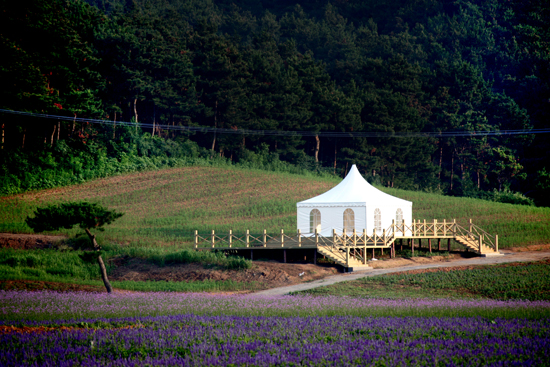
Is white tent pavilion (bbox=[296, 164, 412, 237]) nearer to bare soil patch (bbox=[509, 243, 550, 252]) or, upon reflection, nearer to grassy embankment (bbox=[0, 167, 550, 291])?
grassy embankment (bbox=[0, 167, 550, 291])

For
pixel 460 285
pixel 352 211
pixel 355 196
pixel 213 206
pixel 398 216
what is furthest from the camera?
pixel 213 206

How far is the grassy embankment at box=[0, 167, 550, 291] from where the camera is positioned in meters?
27.7

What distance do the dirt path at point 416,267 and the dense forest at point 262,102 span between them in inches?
1004

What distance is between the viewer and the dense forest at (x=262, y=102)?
51.8 meters

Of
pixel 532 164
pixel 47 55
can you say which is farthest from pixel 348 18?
pixel 47 55

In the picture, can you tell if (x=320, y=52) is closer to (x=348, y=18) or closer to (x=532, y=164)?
(x=348, y=18)

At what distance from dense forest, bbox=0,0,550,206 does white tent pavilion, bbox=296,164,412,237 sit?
1007 inches

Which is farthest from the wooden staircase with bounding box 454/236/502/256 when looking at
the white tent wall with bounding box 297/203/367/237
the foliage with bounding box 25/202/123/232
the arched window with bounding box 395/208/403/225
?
the foliage with bounding box 25/202/123/232

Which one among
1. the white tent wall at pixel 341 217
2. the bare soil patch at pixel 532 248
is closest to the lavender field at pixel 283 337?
the white tent wall at pixel 341 217

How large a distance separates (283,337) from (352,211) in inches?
926

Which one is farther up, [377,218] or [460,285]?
[377,218]

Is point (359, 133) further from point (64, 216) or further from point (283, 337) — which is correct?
point (283, 337)

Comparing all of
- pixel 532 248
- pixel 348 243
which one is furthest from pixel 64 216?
pixel 532 248

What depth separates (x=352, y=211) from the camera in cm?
3284
